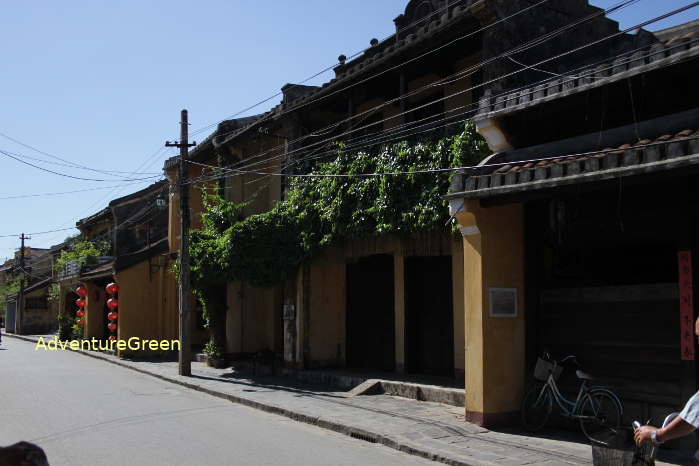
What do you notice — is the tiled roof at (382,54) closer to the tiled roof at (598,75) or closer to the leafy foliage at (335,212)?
the leafy foliage at (335,212)

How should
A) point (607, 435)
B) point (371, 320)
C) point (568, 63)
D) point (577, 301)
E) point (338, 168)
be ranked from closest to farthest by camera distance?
point (607, 435) → point (577, 301) → point (568, 63) → point (338, 168) → point (371, 320)

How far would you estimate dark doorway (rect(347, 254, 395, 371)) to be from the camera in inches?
674

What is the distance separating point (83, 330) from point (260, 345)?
15.9m

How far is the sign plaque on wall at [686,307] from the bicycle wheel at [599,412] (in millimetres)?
1144

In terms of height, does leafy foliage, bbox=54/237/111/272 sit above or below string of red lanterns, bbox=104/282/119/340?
above

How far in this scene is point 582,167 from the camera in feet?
28.0

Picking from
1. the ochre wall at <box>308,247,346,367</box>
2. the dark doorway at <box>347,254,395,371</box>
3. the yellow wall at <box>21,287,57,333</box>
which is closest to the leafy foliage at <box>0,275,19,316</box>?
the yellow wall at <box>21,287,57,333</box>

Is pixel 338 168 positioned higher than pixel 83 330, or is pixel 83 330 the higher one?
pixel 338 168

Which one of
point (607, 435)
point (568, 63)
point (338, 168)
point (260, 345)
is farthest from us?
point (260, 345)

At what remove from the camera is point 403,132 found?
14.5m

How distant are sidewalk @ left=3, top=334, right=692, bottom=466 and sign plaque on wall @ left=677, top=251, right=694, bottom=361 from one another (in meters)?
1.85

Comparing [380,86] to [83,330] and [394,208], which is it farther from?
[83,330]

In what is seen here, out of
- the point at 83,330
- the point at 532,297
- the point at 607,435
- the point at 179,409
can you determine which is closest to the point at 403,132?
the point at 532,297

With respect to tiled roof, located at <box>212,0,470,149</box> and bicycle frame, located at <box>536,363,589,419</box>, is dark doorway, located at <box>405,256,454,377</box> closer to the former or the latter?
tiled roof, located at <box>212,0,470,149</box>
